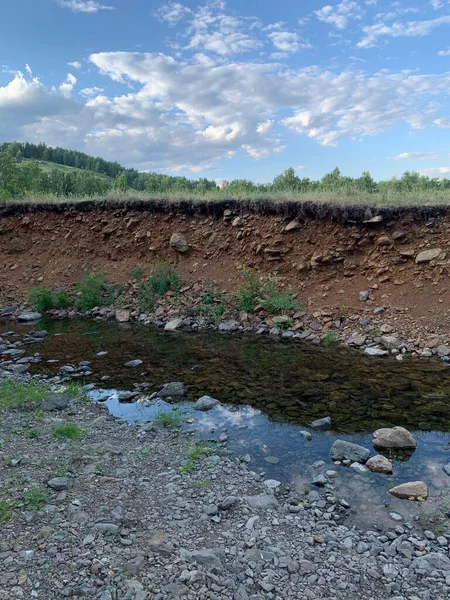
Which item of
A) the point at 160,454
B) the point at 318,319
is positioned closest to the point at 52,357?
the point at 160,454

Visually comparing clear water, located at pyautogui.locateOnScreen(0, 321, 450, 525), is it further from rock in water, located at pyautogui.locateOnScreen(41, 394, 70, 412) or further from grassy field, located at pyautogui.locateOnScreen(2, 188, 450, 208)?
grassy field, located at pyautogui.locateOnScreen(2, 188, 450, 208)

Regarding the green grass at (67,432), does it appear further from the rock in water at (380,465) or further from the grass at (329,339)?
the grass at (329,339)

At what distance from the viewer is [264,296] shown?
13539 millimetres

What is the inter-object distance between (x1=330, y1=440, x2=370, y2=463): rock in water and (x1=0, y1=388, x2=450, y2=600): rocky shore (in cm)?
85

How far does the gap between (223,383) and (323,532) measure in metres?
4.75

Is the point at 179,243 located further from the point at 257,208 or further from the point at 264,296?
the point at 264,296

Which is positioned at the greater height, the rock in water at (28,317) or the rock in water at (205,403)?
the rock in water at (205,403)

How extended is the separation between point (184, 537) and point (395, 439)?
3.33 metres

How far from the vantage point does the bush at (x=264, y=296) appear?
13.0m

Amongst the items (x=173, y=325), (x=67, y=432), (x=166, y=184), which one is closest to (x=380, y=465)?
(x=67, y=432)

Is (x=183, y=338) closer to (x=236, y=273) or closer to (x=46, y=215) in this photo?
(x=236, y=273)

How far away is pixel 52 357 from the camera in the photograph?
1071cm

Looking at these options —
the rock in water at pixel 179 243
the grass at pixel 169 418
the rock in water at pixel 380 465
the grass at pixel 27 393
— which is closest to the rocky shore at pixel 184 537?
the rock in water at pixel 380 465

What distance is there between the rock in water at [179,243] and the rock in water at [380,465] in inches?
473
